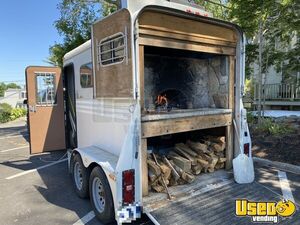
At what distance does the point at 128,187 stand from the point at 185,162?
1.22m

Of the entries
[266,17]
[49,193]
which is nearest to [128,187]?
[49,193]

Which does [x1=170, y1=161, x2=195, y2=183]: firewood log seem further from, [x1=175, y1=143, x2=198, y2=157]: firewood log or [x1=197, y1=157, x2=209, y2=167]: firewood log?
[x1=175, y1=143, x2=198, y2=157]: firewood log

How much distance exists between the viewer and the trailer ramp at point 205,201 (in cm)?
288

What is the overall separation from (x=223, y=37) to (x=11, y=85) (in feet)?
339

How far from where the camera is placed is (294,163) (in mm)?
5457

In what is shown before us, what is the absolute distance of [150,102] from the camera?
5289 millimetres

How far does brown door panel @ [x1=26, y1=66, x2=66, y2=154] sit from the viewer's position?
6.03 meters

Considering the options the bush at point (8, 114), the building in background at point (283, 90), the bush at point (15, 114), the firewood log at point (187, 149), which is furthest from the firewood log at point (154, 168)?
the bush at point (15, 114)

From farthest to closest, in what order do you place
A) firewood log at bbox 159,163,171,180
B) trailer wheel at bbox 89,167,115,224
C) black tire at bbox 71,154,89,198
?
black tire at bbox 71,154,89,198, firewood log at bbox 159,163,171,180, trailer wheel at bbox 89,167,115,224

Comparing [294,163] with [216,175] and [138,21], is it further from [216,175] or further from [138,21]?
[138,21]

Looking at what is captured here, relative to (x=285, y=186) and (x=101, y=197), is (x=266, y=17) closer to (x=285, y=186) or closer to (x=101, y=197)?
(x=285, y=186)

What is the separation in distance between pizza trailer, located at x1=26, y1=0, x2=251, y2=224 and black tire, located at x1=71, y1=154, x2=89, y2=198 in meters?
0.02

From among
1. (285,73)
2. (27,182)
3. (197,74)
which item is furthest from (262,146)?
(285,73)

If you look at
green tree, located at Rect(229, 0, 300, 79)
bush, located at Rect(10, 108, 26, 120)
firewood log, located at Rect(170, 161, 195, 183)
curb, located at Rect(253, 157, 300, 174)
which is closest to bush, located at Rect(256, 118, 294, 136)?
curb, located at Rect(253, 157, 300, 174)
